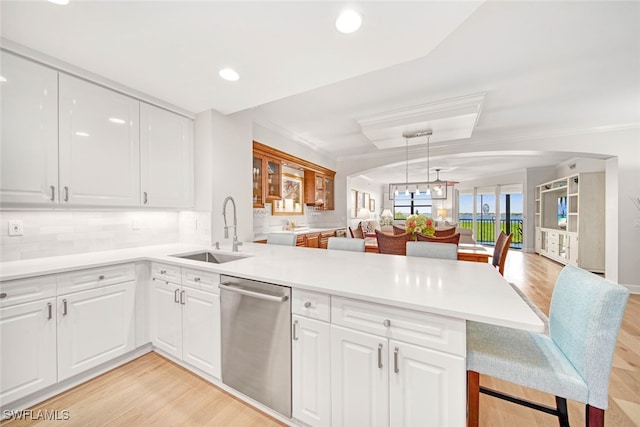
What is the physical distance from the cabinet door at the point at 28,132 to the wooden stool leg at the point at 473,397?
2.84 meters

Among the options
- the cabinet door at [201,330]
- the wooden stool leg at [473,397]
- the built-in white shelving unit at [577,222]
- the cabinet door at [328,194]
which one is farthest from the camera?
the cabinet door at [328,194]

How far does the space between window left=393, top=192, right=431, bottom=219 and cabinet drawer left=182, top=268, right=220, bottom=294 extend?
10.5 metres

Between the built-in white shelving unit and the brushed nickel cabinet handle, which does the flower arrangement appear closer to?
the brushed nickel cabinet handle

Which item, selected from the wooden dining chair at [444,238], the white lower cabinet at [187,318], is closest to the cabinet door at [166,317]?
the white lower cabinet at [187,318]

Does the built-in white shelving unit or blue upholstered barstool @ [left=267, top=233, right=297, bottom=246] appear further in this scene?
the built-in white shelving unit

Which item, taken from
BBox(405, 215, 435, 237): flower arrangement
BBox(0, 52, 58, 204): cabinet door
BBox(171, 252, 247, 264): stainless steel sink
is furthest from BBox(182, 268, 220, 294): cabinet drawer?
BBox(405, 215, 435, 237): flower arrangement

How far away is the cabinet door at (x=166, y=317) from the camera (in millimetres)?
1957

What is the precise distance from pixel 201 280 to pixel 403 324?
1399mm

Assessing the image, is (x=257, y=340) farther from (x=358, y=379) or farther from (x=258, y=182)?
(x=258, y=182)

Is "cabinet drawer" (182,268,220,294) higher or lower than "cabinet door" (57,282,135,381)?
higher

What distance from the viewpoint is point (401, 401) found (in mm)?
1130

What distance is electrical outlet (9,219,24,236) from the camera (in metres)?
1.87

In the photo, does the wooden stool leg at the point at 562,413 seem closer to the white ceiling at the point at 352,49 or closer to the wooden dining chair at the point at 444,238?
the wooden dining chair at the point at 444,238

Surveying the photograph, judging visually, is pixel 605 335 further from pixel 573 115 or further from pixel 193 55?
pixel 573 115
